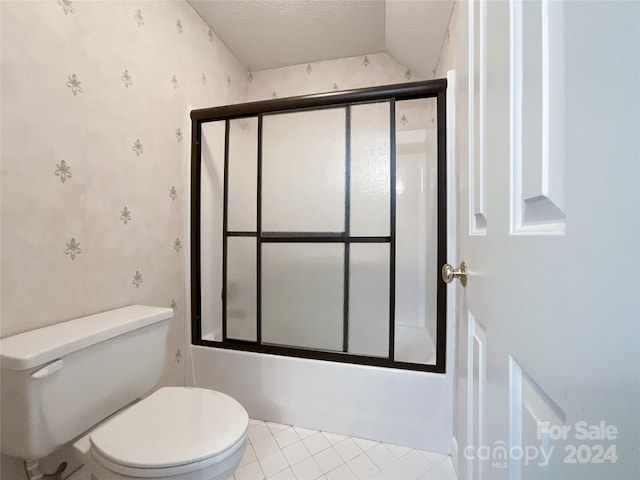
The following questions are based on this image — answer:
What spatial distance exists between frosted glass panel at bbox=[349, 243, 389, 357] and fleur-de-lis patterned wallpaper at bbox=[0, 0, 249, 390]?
92cm

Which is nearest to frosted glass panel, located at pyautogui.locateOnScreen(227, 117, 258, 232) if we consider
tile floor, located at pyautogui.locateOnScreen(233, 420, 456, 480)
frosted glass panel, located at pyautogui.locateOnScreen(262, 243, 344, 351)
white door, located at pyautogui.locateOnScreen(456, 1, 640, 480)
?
frosted glass panel, located at pyautogui.locateOnScreen(262, 243, 344, 351)

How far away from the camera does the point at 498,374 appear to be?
46cm

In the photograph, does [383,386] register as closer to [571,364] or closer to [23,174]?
[571,364]

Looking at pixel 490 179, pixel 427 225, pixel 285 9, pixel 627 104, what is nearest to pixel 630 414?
pixel 627 104

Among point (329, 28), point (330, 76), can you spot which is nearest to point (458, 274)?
point (329, 28)

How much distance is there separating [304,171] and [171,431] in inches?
45.8

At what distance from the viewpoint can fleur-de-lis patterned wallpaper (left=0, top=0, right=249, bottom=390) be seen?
0.85m

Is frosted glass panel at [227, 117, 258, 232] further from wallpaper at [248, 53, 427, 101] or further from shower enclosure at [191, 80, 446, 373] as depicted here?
wallpaper at [248, 53, 427, 101]

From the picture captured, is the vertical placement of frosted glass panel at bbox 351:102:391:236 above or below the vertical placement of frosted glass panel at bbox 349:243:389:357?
above

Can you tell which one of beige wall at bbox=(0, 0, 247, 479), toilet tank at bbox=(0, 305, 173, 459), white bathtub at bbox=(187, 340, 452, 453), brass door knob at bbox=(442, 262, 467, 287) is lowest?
white bathtub at bbox=(187, 340, 452, 453)

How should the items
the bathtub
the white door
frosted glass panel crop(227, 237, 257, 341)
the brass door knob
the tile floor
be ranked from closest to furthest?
the white door < the brass door knob < the tile floor < the bathtub < frosted glass panel crop(227, 237, 257, 341)

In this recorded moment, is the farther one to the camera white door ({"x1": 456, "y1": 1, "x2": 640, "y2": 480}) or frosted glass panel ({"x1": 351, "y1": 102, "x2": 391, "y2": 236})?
frosted glass panel ({"x1": 351, "y1": 102, "x2": 391, "y2": 236})

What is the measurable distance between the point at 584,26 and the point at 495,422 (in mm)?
550

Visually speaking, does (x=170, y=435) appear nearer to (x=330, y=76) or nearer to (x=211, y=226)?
(x=211, y=226)
